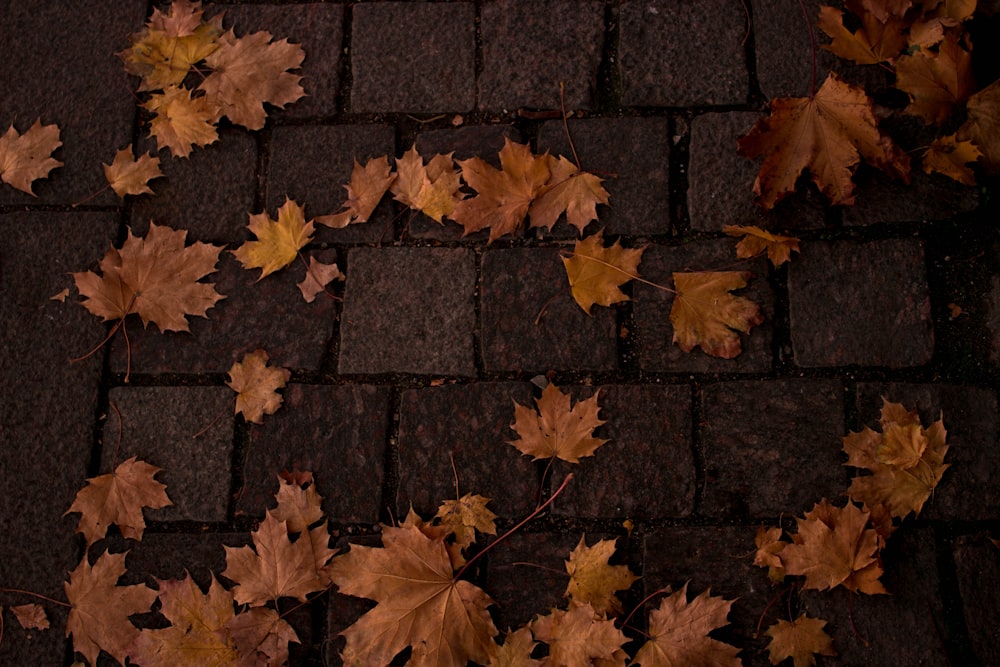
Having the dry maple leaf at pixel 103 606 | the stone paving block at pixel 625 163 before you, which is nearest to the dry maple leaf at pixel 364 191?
the stone paving block at pixel 625 163

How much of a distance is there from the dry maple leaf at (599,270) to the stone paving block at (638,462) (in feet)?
0.92

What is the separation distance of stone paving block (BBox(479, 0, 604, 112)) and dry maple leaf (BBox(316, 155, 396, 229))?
402 millimetres

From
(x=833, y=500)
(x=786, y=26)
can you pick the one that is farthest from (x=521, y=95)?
(x=833, y=500)

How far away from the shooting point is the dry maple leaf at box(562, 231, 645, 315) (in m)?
2.43

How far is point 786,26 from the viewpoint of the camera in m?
2.56

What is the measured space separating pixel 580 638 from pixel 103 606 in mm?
1404

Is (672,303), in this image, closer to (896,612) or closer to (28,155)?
(896,612)

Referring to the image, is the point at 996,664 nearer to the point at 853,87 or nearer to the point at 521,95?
the point at 853,87

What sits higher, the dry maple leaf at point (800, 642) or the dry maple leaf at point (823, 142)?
the dry maple leaf at point (823, 142)

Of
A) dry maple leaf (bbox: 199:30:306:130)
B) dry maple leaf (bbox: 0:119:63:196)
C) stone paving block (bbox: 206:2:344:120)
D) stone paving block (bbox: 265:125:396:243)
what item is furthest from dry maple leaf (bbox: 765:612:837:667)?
dry maple leaf (bbox: 0:119:63:196)

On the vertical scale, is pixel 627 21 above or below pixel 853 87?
above

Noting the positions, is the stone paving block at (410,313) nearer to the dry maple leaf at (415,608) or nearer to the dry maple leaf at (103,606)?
the dry maple leaf at (415,608)

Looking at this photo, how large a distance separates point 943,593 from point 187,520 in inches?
87.2

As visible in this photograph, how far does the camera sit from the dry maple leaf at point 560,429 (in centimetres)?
235
